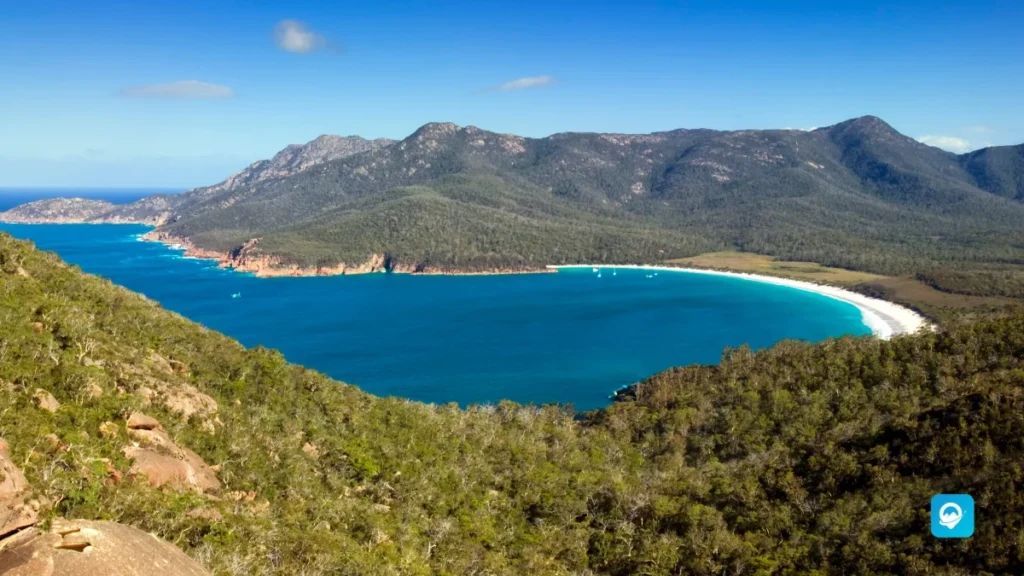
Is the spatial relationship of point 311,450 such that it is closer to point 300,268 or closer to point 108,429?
point 108,429

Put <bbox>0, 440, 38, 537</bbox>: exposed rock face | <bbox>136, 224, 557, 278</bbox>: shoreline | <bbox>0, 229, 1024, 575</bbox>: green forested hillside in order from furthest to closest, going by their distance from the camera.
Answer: <bbox>136, 224, 557, 278</bbox>: shoreline, <bbox>0, 229, 1024, 575</bbox>: green forested hillside, <bbox>0, 440, 38, 537</bbox>: exposed rock face

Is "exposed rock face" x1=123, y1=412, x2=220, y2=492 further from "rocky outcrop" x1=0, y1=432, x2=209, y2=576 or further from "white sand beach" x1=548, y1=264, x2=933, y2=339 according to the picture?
"white sand beach" x1=548, y1=264, x2=933, y2=339

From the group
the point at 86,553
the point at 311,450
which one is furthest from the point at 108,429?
the point at 311,450

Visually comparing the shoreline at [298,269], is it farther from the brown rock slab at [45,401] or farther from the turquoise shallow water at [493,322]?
the brown rock slab at [45,401]

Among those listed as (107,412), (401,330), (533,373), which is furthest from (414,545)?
(401,330)

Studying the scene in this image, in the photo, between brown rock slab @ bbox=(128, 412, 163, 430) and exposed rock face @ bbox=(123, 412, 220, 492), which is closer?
exposed rock face @ bbox=(123, 412, 220, 492)

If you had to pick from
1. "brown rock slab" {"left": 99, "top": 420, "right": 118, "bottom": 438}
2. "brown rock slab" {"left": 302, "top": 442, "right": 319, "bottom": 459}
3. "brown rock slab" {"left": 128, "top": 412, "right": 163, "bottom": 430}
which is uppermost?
"brown rock slab" {"left": 99, "top": 420, "right": 118, "bottom": 438}

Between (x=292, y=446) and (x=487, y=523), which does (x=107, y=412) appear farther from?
(x=487, y=523)

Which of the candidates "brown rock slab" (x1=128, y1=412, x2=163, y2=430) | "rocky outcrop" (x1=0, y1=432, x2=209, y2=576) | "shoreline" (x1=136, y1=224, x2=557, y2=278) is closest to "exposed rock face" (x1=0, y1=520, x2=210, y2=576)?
"rocky outcrop" (x1=0, y1=432, x2=209, y2=576)
